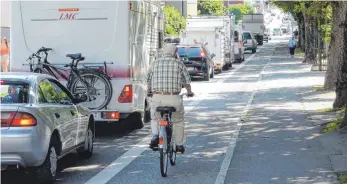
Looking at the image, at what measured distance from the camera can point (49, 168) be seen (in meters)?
8.76

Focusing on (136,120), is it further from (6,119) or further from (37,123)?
(6,119)

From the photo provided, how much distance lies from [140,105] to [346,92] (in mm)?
5384

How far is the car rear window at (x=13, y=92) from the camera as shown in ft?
28.6

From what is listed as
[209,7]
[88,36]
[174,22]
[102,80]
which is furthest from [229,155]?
[209,7]

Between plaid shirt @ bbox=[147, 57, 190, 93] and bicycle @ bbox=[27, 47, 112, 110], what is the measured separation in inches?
123

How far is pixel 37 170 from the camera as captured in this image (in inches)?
340

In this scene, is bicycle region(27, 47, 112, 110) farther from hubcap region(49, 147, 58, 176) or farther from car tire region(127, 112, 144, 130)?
hubcap region(49, 147, 58, 176)

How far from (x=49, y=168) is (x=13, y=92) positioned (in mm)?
1061

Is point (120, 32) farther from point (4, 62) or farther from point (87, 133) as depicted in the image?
point (4, 62)

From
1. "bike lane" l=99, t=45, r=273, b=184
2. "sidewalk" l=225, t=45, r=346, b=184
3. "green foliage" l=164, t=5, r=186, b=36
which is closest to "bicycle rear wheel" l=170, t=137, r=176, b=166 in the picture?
"bike lane" l=99, t=45, r=273, b=184

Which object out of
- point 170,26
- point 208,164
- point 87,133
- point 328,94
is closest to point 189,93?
point 208,164

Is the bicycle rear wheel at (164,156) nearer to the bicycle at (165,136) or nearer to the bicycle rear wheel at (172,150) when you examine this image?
the bicycle at (165,136)

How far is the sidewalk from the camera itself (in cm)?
945

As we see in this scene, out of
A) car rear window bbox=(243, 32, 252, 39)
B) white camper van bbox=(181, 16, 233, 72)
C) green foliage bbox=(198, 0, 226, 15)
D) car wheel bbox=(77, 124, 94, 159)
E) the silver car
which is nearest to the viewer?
the silver car
